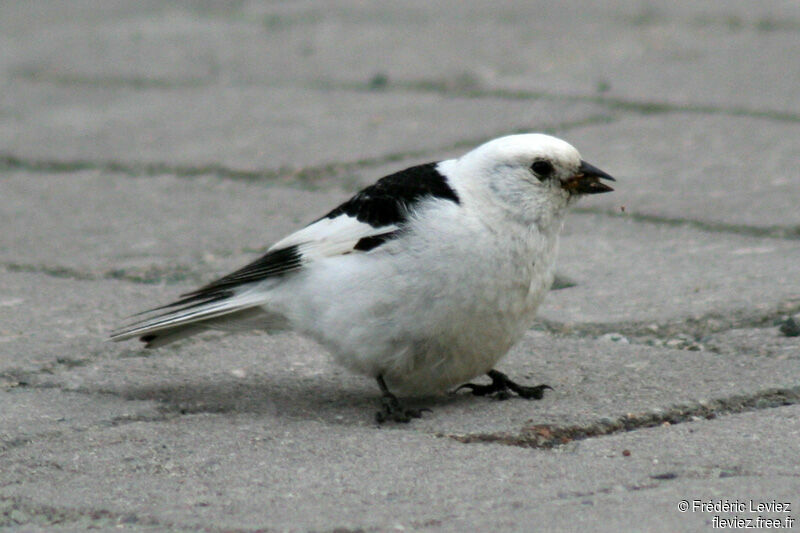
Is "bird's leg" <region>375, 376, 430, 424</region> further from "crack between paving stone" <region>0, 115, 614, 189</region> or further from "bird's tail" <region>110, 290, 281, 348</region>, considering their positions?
"crack between paving stone" <region>0, 115, 614, 189</region>

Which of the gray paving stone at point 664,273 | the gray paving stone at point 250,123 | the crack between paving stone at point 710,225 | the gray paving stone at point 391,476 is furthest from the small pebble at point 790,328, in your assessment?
the gray paving stone at point 250,123

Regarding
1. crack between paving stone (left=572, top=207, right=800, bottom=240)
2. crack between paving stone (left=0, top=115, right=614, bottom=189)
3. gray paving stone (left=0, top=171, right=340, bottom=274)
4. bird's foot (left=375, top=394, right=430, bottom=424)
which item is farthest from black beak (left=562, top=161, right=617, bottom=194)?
crack between paving stone (left=0, top=115, right=614, bottom=189)

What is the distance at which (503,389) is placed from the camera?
116 inches

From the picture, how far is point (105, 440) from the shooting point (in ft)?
8.55

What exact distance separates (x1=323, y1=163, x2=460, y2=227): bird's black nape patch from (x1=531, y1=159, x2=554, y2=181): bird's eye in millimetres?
200

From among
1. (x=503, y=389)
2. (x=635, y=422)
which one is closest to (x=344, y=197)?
(x=503, y=389)

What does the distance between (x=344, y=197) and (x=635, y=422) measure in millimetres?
2019

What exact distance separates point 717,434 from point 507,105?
318 centimetres

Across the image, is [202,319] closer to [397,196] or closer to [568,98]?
[397,196]

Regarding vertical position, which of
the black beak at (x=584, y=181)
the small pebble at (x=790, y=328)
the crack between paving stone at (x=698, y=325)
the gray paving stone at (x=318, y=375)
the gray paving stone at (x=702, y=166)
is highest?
the black beak at (x=584, y=181)

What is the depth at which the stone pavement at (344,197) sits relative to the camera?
229 centimetres

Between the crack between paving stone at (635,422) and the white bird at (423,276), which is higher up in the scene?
the white bird at (423,276)

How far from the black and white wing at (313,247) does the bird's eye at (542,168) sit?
0.66 ft

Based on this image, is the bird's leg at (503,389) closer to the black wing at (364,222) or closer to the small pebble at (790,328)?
the black wing at (364,222)
